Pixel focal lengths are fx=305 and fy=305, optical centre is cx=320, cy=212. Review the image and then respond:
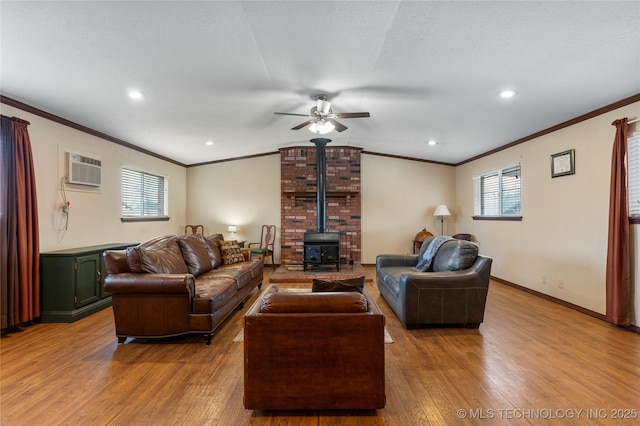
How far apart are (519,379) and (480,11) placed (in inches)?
99.6

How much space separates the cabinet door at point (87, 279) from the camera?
3.46 metres

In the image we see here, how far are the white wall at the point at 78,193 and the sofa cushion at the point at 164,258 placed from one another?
134 centimetres

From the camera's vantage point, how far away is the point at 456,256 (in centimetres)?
339

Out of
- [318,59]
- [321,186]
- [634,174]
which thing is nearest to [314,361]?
[318,59]

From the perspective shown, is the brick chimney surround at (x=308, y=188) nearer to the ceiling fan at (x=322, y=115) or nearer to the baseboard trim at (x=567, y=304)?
the ceiling fan at (x=322, y=115)

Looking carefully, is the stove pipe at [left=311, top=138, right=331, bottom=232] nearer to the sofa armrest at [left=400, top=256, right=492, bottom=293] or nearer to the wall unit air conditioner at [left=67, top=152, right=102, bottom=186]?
the sofa armrest at [left=400, top=256, right=492, bottom=293]

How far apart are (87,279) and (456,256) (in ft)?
14.0

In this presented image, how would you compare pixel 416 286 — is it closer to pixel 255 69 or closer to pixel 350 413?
pixel 350 413

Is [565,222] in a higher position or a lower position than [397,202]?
lower

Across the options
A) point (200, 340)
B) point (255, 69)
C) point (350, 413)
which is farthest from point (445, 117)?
point (200, 340)

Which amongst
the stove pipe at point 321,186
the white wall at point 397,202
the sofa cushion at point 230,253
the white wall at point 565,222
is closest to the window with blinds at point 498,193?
the white wall at point 565,222

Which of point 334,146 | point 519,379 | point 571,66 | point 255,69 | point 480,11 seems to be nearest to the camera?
point 480,11

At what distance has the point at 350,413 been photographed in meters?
1.84

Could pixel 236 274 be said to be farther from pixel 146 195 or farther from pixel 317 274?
pixel 146 195
